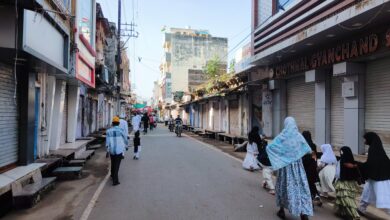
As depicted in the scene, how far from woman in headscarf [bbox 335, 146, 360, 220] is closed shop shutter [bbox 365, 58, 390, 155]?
4.23 m

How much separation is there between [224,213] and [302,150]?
6.01 ft

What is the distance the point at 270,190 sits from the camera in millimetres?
8133

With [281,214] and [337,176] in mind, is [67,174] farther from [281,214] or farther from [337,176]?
[337,176]

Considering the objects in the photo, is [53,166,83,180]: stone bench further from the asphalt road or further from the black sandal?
the black sandal

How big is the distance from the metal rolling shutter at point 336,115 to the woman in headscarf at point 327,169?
4.62m

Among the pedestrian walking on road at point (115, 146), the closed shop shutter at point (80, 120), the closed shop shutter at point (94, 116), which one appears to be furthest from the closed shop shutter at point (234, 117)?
the pedestrian walking on road at point (115, 146)

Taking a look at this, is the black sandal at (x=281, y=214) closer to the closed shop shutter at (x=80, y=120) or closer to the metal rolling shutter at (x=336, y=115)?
the metal rolling shutter at (x=336, y=115)

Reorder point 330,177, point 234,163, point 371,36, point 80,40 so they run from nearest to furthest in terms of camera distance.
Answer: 1. point 330,177
2. point 371,36
3. point 234,163
4. point 80,40

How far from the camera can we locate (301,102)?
Result: 14578 mm

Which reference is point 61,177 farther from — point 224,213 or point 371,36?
point 371,36

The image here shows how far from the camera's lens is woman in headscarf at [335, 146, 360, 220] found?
602cm

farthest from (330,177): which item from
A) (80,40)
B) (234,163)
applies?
(80,40)

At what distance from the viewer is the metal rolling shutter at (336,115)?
11836 millimetres

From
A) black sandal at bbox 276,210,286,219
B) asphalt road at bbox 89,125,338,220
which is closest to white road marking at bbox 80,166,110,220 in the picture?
asphalt road at bbox 89,125,338,220
